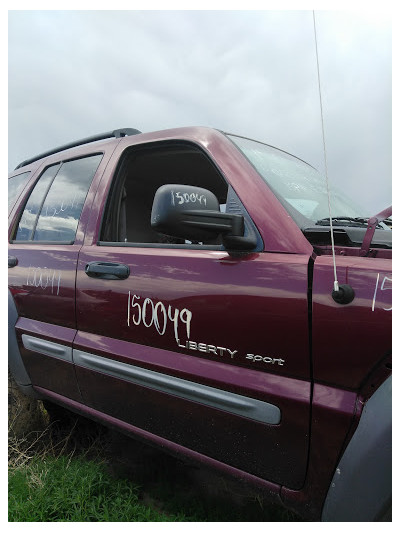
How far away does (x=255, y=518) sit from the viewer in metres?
1.91

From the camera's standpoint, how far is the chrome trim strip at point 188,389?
1.33 metres

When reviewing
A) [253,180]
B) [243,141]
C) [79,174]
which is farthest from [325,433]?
[79,174]

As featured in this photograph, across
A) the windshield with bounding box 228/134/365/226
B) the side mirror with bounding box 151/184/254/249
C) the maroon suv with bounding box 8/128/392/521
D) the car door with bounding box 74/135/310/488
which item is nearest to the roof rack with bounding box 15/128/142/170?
the maroon suv with bounding box 8/128/392/521

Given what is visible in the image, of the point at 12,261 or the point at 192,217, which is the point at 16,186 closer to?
the point at 12,261

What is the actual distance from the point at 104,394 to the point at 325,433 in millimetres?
1115

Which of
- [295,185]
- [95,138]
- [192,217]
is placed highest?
[95,138]

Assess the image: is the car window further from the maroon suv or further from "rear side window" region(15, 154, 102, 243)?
"rear side window" region(15, 154, 102, 243)

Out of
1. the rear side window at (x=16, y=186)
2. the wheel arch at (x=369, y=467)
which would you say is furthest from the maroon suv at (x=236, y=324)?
the rear side window at (x=16, y=186)

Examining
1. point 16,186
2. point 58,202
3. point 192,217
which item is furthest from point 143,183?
point 192,217

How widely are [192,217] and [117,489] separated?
157 cm

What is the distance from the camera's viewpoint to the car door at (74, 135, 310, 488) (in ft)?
4.25

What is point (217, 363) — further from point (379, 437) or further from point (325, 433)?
point (379, 437)

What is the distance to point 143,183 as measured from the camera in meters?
2.98

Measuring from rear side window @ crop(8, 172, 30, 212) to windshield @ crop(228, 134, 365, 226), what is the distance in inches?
72.7
